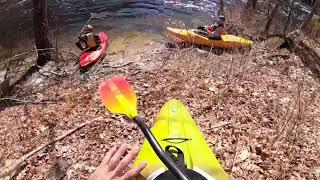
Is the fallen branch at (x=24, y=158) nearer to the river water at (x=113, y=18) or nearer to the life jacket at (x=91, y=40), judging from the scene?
the life jacket at (x=91, y=40)

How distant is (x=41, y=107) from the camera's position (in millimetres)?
6160

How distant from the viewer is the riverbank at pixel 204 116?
14.2ft

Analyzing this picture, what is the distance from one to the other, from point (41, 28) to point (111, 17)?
222 inches

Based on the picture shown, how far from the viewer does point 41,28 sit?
27.7 feet

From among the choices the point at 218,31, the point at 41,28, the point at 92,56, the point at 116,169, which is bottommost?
the point at 92,56

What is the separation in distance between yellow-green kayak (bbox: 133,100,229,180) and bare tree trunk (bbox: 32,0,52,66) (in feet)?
16.2

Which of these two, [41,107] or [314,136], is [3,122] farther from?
[314,136]

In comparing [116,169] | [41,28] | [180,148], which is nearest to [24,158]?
[180,148]

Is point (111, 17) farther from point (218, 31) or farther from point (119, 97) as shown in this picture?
point (119, 97)

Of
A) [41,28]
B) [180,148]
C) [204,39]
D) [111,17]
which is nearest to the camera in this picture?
[180,148]

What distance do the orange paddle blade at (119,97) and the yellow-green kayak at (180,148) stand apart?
1.20ft

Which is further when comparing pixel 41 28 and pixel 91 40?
pixel 91 40

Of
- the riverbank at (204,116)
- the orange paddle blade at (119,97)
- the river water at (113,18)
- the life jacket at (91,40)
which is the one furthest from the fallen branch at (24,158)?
the river water at (113,18)

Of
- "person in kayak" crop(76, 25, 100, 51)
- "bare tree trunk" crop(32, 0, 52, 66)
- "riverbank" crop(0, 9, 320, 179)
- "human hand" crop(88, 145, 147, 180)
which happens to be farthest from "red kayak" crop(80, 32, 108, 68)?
"human hand" crop(88, 145, 147, 180)
